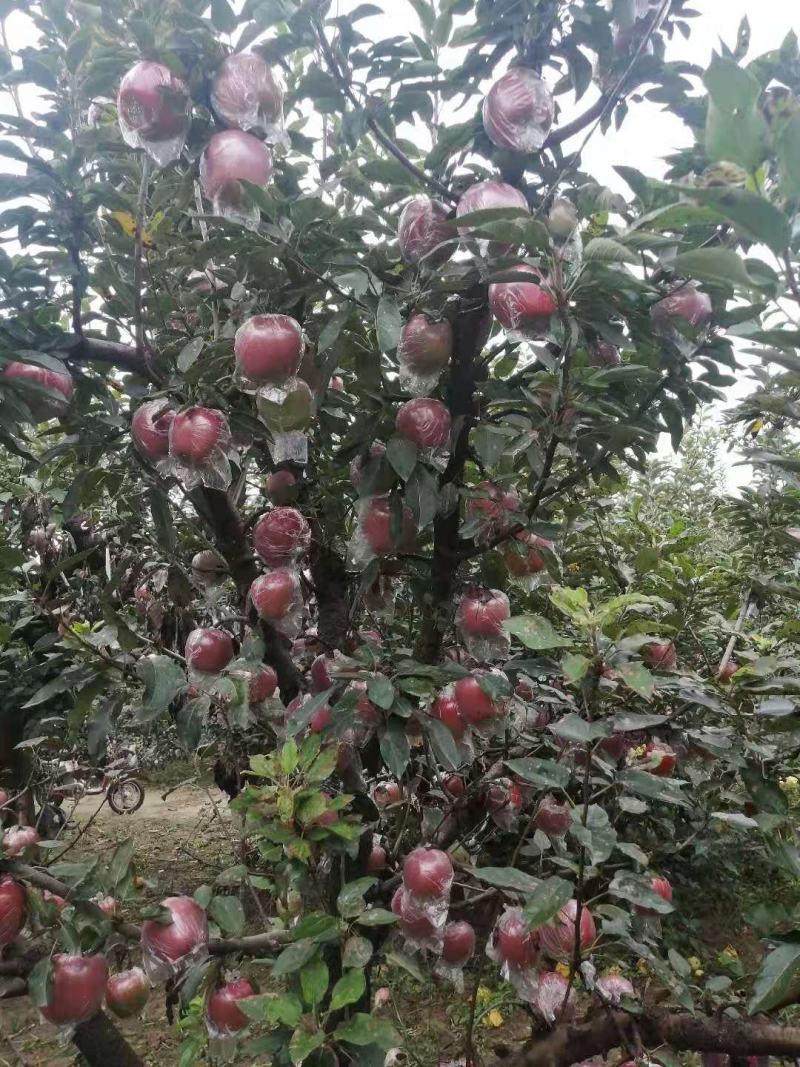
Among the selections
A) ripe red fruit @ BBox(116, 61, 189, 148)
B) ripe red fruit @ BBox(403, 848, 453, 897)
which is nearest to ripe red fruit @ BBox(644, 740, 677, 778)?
ripe red fruit @ BBox(403, 848, 453, 897)

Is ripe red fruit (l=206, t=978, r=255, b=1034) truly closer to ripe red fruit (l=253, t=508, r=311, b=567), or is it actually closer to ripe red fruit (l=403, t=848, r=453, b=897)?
ripe red fruit (l=403, t=848, r=453, b=897)

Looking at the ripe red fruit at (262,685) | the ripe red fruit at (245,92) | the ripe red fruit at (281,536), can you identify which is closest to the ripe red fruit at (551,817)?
the ripe red fruit at (262,685)

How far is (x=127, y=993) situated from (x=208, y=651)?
563mm

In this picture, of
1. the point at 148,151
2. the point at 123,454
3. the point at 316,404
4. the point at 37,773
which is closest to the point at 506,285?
the point at 316,404

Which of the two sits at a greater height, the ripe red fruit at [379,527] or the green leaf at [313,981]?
the ripe red fruit at [379,527]

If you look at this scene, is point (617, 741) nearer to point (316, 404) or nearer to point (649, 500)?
point (316, 404)

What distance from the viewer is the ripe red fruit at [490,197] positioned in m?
0.97

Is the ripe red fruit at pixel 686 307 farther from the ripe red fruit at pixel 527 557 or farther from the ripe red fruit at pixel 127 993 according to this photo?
the ripe red fruit at pixel 127 993

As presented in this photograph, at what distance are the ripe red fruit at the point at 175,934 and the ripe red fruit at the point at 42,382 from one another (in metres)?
0.83

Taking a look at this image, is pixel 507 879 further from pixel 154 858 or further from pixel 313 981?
pixel 154 858

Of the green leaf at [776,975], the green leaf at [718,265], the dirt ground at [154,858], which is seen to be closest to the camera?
the green leaf at [718,265]

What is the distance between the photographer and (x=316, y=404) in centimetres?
122

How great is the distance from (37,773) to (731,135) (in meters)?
3.14

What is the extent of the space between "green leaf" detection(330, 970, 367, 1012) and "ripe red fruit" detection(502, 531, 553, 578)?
2.08 feet
